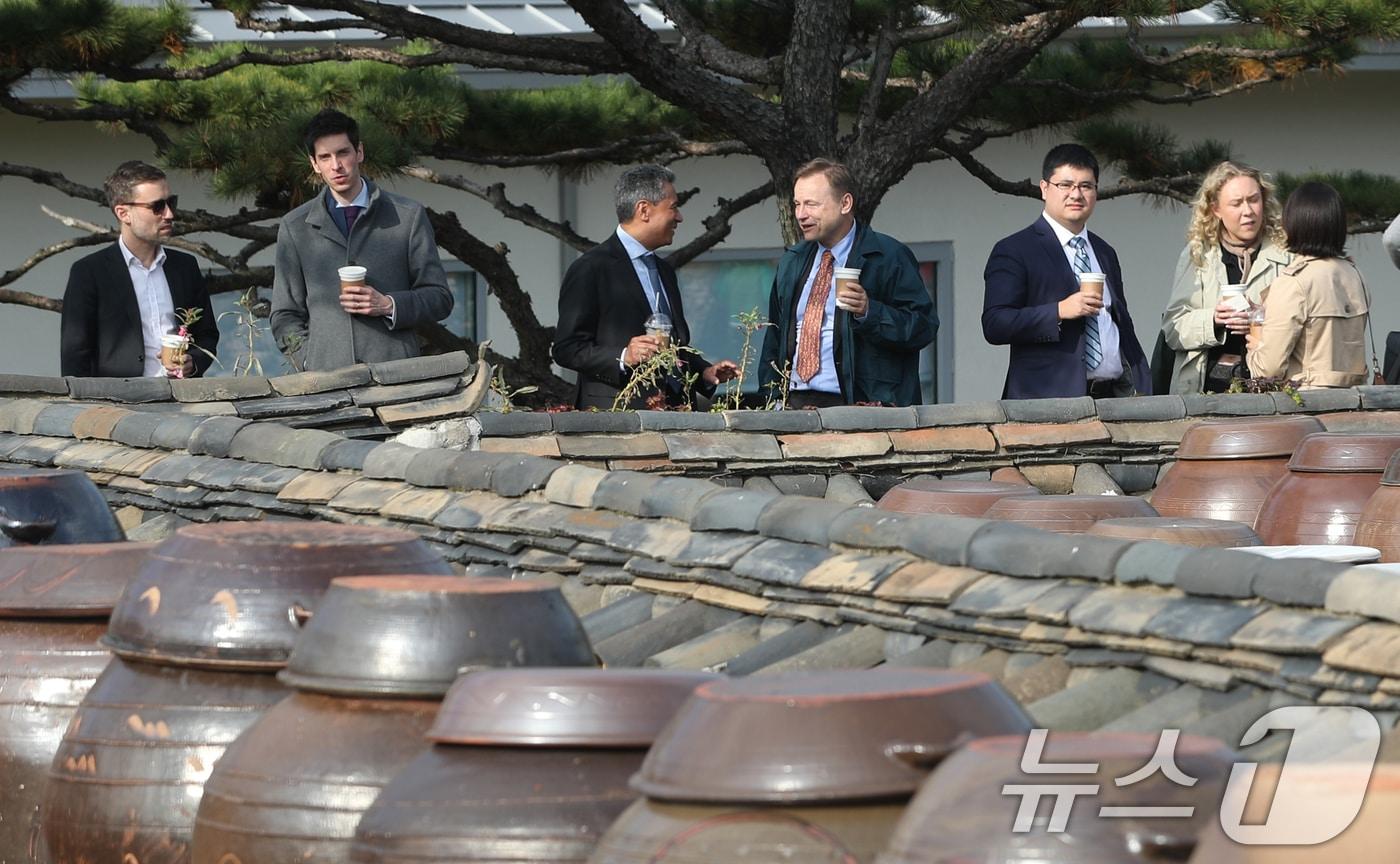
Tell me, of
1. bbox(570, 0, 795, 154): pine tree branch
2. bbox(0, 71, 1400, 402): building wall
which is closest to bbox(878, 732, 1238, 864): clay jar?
bbox(570, 0, 795, 154): pine tree branch

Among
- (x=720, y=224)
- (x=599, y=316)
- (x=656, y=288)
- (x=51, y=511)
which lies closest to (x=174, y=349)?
(x=599, y=316)

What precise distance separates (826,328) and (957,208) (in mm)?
7165

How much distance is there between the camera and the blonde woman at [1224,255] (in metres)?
7.77

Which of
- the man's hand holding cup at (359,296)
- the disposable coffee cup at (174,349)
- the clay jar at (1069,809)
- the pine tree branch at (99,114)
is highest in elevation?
the pine tree branch at (99,114)

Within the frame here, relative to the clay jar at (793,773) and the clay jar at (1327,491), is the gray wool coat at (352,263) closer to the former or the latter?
the clay jar at (1327,491)

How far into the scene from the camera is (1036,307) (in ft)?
25.0

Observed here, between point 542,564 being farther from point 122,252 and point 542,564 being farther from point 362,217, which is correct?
point 122,252

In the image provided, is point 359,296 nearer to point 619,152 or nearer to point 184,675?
point 184,675

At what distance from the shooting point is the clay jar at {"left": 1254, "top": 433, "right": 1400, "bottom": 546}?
5.89 meters

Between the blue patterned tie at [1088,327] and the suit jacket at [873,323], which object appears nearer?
the suit jacket at [873,323]

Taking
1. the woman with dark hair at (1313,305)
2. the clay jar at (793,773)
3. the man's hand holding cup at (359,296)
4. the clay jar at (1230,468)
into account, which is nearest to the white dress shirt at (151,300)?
the man's hand holding cup at (359,296)

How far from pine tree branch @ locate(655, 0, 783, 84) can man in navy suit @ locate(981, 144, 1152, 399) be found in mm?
2260

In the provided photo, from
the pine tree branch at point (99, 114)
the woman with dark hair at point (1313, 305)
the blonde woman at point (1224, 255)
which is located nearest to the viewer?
the woman with dark hair at point (1313, 305)

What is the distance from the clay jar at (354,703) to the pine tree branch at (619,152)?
797 cm
